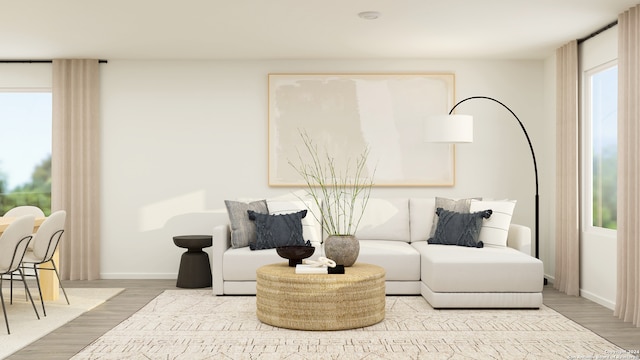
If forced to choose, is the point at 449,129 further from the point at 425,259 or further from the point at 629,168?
the point at 629,168

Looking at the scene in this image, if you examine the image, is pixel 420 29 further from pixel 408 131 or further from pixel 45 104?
pixel 45 104

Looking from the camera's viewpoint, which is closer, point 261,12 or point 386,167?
point 261,12

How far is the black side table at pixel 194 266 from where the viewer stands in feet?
22.0

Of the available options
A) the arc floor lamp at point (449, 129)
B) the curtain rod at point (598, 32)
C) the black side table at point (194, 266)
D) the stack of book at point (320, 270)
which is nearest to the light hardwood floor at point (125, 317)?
the black side table at point (194, 266)

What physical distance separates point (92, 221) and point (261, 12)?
11.5 feet

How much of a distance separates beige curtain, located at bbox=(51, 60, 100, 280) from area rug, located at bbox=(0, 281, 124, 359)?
32.0 inches

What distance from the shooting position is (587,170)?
6355mm

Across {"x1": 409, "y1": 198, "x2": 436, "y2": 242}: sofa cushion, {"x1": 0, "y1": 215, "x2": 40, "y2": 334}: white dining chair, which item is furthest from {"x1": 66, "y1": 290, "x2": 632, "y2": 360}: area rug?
{"x1": 409, "y1": 198, "x2": 436, "y2": 242}: sofa cushion

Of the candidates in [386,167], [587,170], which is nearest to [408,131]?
[386,167]

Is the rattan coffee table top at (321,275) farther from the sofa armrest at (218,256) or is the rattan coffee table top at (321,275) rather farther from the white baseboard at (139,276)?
the white baseboard at (139,276)

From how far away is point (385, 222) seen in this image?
23.1 feet

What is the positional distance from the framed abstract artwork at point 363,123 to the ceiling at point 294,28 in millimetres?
372

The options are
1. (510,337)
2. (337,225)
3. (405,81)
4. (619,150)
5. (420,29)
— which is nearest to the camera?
(510,337)

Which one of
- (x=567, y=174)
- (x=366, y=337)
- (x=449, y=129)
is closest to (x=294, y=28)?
(x=449, y=129)
